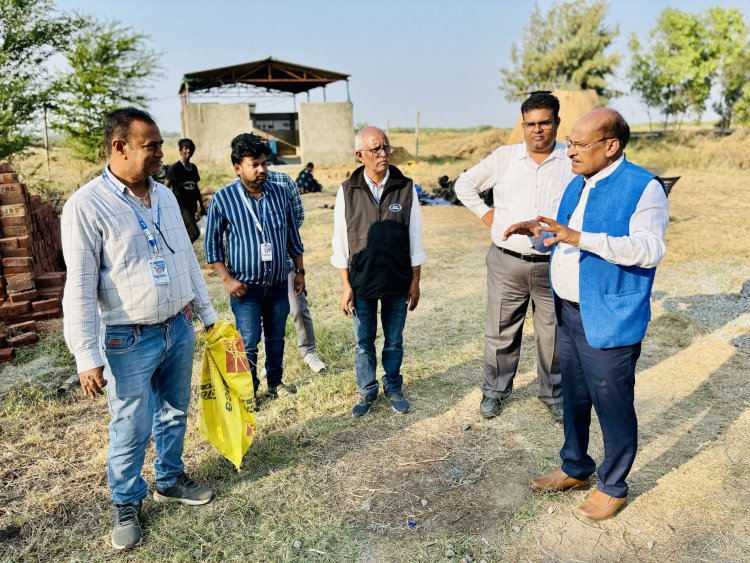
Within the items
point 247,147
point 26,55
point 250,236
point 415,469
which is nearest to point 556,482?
point 415,469

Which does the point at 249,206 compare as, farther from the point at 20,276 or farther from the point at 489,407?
the point at 20,276

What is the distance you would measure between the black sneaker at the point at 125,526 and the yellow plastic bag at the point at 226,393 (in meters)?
0.52

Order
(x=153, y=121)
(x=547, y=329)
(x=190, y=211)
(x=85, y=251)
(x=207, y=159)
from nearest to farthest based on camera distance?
(x=85, y=251)
(x=153, y=121)
(x=547, y=329)
(x=190, y=211)
(x=207, y=159)

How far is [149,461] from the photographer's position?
327cm

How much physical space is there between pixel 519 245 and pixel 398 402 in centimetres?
136

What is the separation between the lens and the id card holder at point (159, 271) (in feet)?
7.95

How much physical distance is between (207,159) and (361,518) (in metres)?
19.0

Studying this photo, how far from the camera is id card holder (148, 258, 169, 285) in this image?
2.42 meters

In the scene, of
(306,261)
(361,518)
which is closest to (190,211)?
(306,261)

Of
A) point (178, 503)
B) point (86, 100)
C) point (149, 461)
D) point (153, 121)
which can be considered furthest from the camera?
point (86, 100)

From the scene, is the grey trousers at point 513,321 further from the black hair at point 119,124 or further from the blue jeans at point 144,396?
the black hair at point 119,124

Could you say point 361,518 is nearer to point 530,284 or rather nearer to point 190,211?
point 530,284

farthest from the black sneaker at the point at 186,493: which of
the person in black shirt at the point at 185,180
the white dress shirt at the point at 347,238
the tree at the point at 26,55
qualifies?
the tree at the point at 26,55

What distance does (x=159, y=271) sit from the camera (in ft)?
8.03
